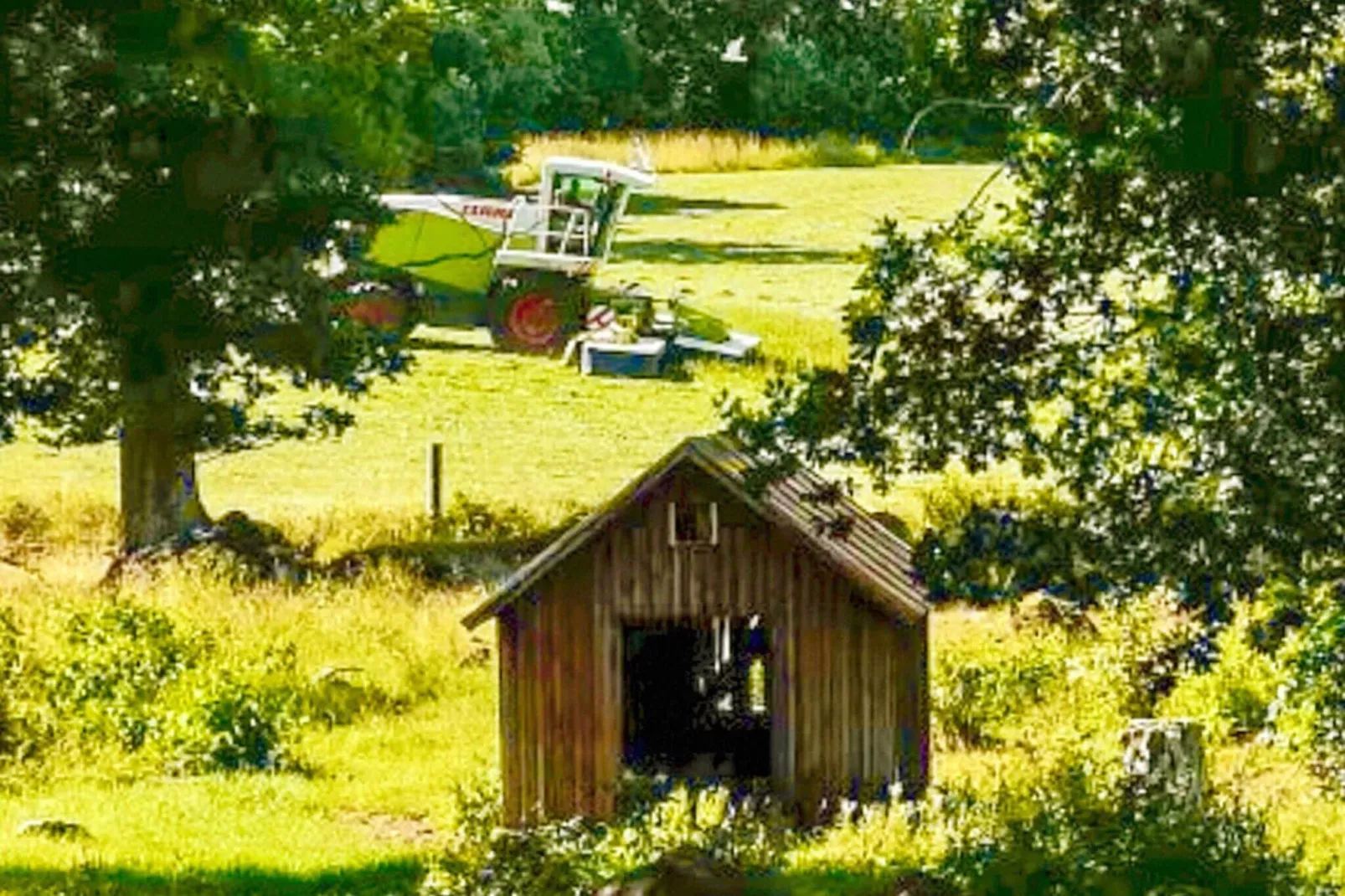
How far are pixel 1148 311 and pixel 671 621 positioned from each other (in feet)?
31.5

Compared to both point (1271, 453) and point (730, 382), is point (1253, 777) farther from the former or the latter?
point (730, 382)

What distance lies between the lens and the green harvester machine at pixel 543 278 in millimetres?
A: 50438

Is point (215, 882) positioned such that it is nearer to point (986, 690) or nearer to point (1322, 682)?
point (1322, 682)

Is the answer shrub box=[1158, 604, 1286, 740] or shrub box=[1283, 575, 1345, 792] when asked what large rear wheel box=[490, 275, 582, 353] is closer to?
shrub box=[1158, 604, 1286, 740]

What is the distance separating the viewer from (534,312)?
171ft

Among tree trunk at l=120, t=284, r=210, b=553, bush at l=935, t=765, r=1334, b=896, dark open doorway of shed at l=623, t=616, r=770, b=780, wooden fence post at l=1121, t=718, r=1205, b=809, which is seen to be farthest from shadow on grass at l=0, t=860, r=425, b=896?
tree trunk at l=120, t=284, r=210, b=553

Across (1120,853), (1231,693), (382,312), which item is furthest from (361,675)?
(382,312)

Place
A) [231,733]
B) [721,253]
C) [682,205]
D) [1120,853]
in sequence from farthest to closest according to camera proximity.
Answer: [682,205]
[721,253]
[231,733]
[1120,853]

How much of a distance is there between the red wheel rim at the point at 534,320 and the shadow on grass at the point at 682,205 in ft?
59.7

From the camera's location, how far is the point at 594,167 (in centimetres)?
5069

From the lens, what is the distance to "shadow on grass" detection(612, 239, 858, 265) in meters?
62.2

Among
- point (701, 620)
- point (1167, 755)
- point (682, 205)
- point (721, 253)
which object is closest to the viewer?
point (1167, 755)

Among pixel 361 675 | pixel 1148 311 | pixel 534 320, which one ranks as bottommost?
→ pixel 361 675

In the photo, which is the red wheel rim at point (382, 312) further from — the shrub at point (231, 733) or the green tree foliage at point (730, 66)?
the green tree foliage at point (730, 66)
